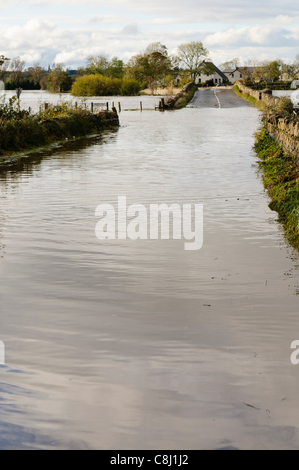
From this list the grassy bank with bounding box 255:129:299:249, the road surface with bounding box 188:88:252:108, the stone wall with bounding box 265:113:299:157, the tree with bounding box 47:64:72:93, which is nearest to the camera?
the grassy bank with bounding box 255:129:299:249

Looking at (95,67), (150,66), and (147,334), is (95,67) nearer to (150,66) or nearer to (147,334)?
(150,66)

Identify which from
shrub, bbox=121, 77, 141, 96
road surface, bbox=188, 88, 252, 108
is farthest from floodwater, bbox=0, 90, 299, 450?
shrub, bbox=121, 77, 141, 96

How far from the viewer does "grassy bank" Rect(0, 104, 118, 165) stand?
21375mm

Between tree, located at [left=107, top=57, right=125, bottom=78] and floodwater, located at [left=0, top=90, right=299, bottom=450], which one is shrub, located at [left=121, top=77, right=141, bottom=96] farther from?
floodwater, located at [left=0, top=90, right=299, bottom=450]

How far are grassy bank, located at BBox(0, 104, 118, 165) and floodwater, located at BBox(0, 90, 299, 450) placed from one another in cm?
1100

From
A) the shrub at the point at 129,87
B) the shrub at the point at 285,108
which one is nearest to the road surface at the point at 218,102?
the shrub at the point at 129,87

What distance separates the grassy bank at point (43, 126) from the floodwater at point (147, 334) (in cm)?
1100

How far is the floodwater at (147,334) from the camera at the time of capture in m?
3.76

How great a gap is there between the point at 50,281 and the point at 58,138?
66.2ft

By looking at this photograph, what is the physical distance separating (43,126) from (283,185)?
15.3 metres

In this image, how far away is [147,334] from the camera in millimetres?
5227

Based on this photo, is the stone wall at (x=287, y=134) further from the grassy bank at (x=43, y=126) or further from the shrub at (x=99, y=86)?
the shrub at (x=99, y=86)

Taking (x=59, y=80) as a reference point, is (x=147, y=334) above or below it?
below

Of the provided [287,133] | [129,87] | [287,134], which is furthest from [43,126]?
[129,87]
